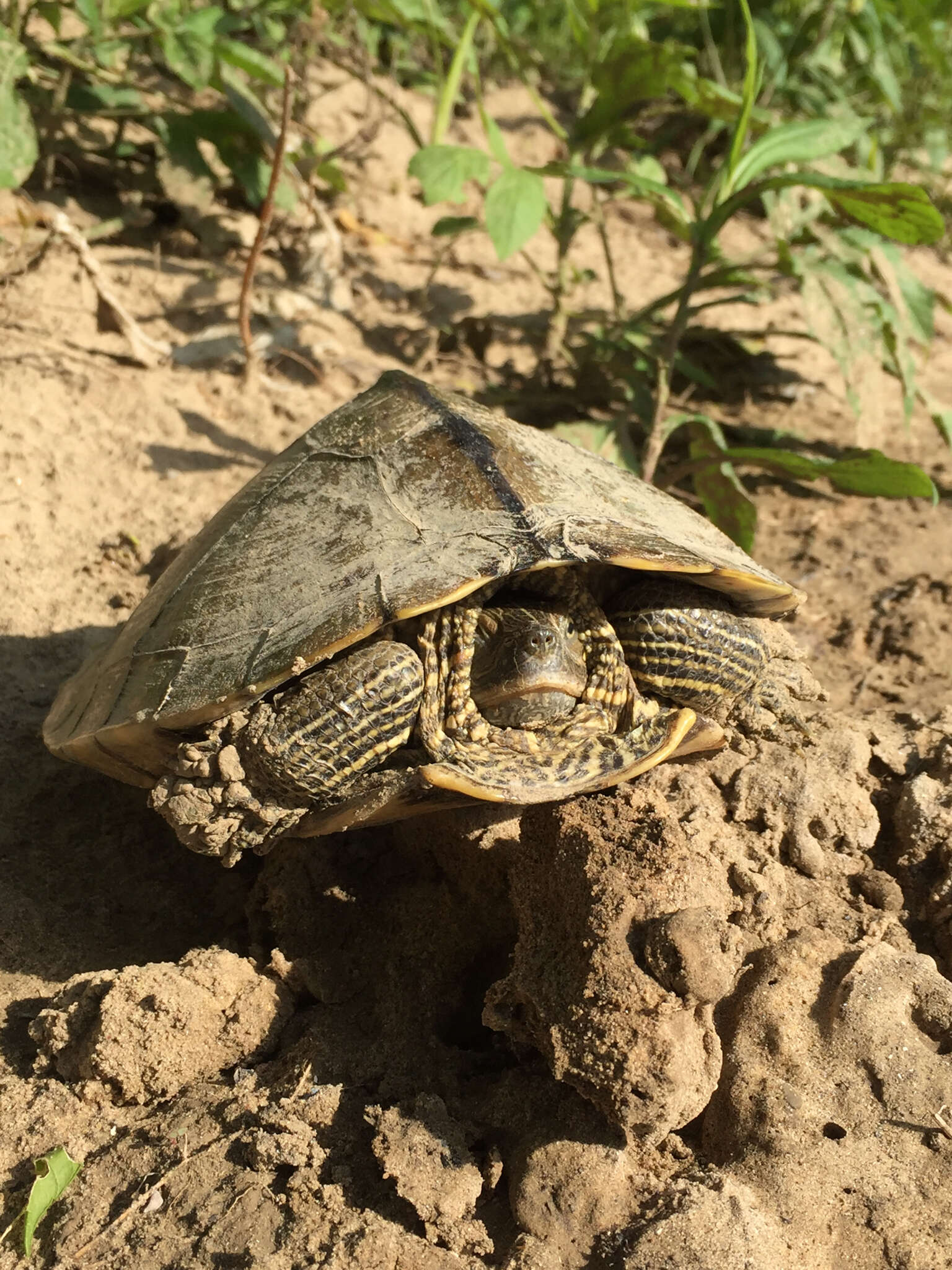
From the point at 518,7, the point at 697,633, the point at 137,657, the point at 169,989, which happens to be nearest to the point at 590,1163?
the point at 169,989

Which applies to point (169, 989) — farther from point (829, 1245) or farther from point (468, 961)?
point (829, 1245)

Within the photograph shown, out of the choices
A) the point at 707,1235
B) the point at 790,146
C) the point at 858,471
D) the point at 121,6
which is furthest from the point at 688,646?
the point at 121,6

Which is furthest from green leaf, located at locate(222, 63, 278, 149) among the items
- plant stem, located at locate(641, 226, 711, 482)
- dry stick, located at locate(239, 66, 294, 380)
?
plant stem, located at locate(641, 226, 711, 482)

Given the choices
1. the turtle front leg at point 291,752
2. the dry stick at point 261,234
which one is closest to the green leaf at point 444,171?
the dry stick at point 261,234

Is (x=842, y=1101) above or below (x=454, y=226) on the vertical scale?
below

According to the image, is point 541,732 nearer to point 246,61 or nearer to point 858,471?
point 858,471

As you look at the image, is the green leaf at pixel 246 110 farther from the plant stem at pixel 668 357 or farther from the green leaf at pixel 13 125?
the plant stem at pixel 668 357
